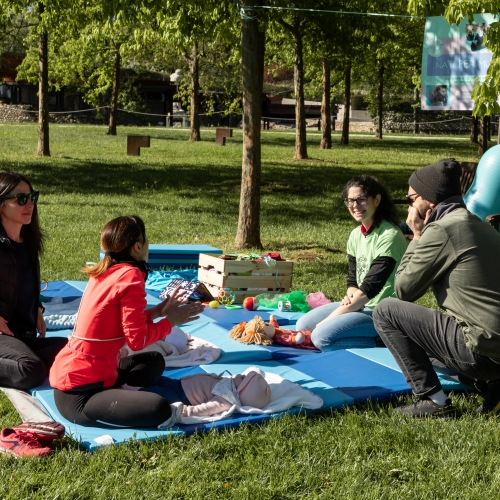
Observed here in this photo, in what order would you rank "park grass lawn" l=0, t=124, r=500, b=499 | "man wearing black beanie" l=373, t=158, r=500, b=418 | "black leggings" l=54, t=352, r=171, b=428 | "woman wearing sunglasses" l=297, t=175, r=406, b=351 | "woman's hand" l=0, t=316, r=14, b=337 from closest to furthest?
"park grass lawn" l=0, t=124, r=500, b=499 < "black leggings" l=54, t=352, r=171, b=428 < "man wearing black beanie" l=373, t=158, r=500, b=418 < "woman's hand" l=0, t=316, r=14, b=337 < "woman wearing sunglasses" l=297, t=175, r=406, b=351

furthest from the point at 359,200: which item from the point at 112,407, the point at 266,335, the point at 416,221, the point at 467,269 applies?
the point at 112,407

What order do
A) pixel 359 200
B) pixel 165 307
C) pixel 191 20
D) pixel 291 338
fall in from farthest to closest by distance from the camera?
pixel 191 20 < pixel 291 338 < pixel 359 200 < pixel 165 307

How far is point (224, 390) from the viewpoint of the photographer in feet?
15.7

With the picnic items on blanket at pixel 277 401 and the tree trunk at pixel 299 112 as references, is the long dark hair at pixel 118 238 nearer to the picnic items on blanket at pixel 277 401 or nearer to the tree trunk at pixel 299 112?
the picnic items on blanket at pixel 277 401

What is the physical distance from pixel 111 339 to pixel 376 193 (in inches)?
105

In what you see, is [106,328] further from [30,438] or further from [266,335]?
[266,335]

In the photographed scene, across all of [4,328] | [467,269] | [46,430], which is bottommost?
[46,430]

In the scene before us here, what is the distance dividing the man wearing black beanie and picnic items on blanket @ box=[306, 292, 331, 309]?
106 inches

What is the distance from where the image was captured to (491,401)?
489 cm

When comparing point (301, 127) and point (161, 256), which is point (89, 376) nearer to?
point (161, 256)

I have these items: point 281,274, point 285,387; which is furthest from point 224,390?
point 281,274

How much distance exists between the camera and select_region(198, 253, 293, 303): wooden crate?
311 inches

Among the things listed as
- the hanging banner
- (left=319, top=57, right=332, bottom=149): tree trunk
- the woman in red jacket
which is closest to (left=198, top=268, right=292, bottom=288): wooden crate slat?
the woman in red jacket

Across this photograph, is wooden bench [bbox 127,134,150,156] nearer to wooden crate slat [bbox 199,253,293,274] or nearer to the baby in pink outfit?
wooden crate slat [bbox 199,253,293,274]
